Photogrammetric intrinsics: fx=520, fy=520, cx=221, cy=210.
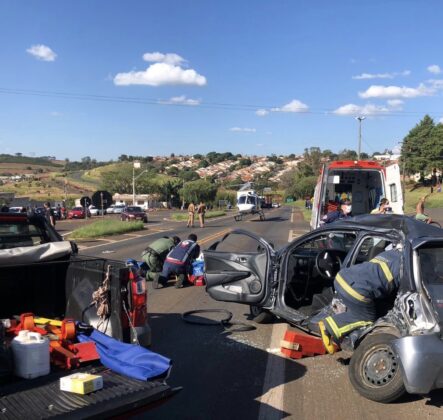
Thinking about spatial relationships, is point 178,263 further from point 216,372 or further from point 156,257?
point 216,372

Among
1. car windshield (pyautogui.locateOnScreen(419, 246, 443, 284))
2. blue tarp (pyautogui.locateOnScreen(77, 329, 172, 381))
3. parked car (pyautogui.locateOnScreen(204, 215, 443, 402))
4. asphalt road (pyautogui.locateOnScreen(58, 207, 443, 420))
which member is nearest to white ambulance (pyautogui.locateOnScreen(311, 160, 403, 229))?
parked car (pyautogui.locateOnScreen(204, 215, 443, 402))

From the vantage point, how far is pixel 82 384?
3053mm

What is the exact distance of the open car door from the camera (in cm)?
648

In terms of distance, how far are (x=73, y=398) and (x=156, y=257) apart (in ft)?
25.8

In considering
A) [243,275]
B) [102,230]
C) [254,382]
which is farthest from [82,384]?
[102,230]

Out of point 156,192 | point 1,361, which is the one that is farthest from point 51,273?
point 156,192

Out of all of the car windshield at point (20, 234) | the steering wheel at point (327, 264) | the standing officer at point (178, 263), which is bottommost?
the standing officer at point (178, 263)

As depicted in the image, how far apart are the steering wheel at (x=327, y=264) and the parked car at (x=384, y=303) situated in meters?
0.01

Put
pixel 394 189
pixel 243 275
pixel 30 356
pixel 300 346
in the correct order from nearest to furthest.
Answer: pixel 30 356 < pixel 300 346 < pixel 243 275 < pixel 394 189

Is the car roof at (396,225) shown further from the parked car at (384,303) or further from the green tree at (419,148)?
the green tree at (419,148)

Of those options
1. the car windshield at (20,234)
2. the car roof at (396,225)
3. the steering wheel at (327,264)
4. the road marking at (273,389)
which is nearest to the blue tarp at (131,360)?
the road marking at (273,389)

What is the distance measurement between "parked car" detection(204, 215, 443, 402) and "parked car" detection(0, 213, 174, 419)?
6.66 ft

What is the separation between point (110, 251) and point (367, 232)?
13.4 m

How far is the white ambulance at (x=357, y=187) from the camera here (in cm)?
1288
